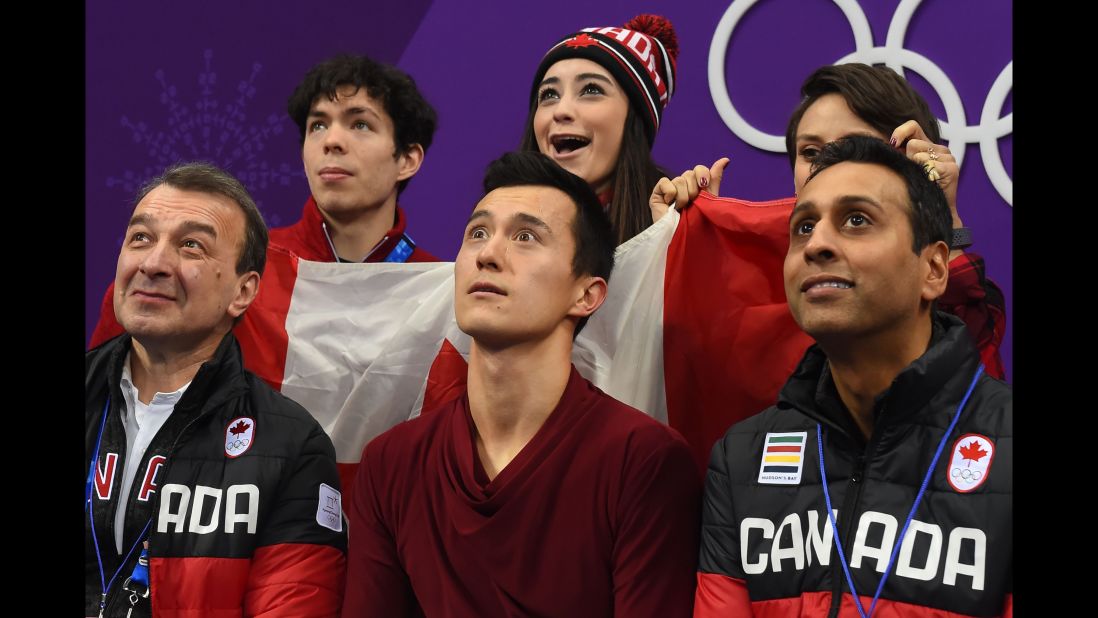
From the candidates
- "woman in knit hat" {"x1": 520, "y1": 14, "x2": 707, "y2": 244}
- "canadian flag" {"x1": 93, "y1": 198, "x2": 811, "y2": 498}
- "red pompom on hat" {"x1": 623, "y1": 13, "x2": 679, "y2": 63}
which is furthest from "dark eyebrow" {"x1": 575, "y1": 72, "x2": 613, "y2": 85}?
"canadian flag" {"x1": 93, "y1": 198, "x2": 811, "y2": 498}

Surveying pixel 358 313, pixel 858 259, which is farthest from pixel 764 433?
pixel 358 313

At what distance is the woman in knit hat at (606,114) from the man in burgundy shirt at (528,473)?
0.61 metres

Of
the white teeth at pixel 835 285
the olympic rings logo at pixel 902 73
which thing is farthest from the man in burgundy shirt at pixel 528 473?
the olympic rings logo at pixel 902 73

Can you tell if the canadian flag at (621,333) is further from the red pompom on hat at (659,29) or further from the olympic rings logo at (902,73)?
the olympic rings logo at (902,73)

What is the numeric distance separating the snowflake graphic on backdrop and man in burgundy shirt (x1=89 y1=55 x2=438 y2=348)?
0.87 metres

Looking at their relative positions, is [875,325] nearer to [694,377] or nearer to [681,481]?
[681,481]

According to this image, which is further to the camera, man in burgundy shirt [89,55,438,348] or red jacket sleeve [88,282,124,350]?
man in burgundy shirt [89,55,438,348]

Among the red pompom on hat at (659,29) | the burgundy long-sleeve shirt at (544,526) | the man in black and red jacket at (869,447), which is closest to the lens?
the man in black and red jacket at (869,447)

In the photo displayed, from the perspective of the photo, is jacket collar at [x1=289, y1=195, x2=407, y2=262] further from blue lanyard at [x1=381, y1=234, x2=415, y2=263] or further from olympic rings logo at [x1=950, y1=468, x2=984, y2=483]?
olympic rings logo at [x1=950, y1=468, x2=984, y2=483]

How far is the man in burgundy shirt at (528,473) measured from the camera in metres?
2.31

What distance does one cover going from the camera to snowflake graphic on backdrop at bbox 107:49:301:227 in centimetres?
472

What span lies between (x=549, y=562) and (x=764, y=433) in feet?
1.46

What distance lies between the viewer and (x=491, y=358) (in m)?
2.53

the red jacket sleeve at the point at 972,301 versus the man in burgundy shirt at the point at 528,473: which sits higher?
the red jacket sleeve at the point at 972,301
